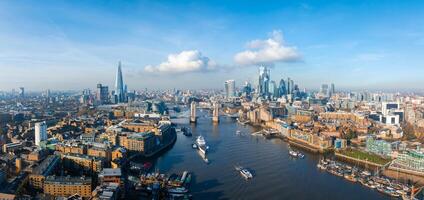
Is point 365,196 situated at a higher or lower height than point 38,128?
lower

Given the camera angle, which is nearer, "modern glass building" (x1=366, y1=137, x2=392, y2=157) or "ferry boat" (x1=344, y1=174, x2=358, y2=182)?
"ferry boat" (x1=344, y1=174, x2=358, y2=182)

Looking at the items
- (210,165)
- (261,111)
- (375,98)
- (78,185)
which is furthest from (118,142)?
(375,98)

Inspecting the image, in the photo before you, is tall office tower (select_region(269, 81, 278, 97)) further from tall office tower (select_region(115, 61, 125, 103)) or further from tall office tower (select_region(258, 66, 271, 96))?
tall office tower (select_region(115, 61, 125, 103))

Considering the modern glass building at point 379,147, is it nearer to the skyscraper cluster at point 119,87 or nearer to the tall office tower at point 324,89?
the skyscraper cluster at point 119,87

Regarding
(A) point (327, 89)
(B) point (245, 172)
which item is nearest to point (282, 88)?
(A) point (327, 89)

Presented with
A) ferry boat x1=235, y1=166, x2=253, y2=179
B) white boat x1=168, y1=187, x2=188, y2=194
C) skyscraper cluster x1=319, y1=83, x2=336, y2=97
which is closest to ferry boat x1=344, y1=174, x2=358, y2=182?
ferry boat x1=235, y1=166, x2=253, y2=179

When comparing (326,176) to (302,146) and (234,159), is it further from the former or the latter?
(302,146)

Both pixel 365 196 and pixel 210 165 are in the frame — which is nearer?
pixel 365 196

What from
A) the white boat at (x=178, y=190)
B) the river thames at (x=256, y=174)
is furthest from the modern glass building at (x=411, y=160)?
the white boat at (x=178, y=190)

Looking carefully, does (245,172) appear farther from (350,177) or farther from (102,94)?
(102,94)
